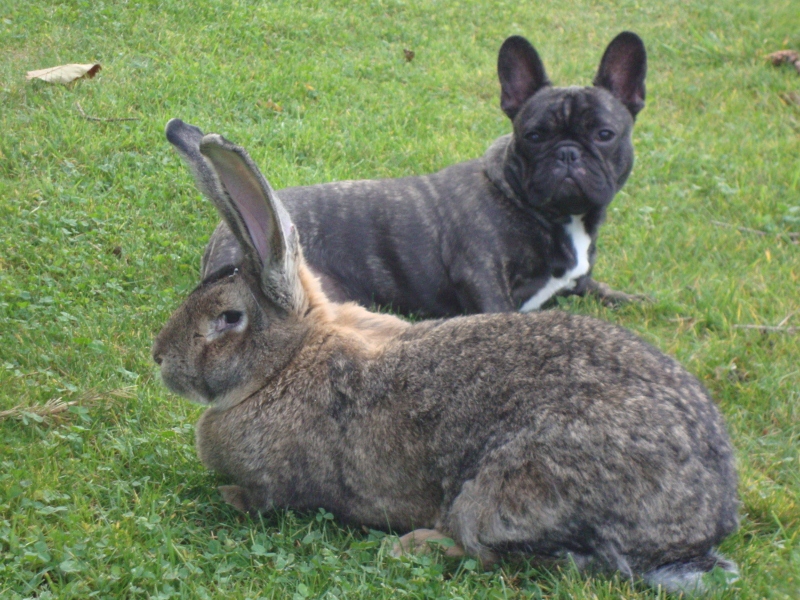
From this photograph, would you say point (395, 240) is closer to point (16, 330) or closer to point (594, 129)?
point (594, 129)

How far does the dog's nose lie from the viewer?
5887mm

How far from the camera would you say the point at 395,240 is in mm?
6234

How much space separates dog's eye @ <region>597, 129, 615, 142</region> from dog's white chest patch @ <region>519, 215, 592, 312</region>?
548 millimetres

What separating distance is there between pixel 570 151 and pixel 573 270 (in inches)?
32.5

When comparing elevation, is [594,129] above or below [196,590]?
above

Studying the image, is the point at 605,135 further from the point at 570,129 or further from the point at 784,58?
the point at 784,58

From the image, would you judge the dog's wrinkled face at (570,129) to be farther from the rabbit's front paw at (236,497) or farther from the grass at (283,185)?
the rabbit's front paw at (236,497)

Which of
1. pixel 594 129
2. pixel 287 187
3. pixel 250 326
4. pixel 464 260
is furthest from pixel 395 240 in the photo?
pixel 250 326

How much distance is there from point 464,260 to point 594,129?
126 centimetres

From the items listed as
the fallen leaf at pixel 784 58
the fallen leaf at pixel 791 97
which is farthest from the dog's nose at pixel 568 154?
the fallen leaf at pixel 784 58

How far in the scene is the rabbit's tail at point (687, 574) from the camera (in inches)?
135

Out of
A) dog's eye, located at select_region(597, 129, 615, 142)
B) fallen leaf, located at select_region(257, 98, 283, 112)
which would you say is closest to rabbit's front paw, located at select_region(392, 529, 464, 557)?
dog's eye, located at select_region(597, 129, 615, 142)

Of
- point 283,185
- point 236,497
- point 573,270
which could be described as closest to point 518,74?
point 573,270

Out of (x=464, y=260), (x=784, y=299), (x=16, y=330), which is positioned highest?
(x=16, y=330)
